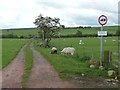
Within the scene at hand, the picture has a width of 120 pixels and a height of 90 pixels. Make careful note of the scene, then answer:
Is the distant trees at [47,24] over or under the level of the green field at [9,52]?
over

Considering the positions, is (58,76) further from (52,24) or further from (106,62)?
(52,24)

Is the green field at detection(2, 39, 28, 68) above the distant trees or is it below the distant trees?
below

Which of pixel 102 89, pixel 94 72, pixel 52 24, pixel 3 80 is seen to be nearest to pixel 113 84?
pixel 102 89

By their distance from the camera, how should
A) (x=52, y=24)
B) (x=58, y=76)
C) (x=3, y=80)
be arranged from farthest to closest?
1. (x=52, y=24)
2. (x=58, y=76)
3. (x=3, y=80)

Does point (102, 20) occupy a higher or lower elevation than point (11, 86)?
higher

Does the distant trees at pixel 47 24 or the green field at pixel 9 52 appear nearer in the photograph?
the green field at pixel 9 52

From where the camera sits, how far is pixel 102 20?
20.6 metres

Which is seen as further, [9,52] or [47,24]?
[47,24]

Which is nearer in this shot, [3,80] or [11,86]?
[11,86]

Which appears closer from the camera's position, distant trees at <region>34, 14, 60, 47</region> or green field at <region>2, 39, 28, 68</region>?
green field at <region>2, 39, 28, 68</region>

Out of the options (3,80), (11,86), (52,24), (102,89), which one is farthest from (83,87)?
(52,24)

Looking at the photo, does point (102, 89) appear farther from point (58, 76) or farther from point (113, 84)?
point (58, 76)

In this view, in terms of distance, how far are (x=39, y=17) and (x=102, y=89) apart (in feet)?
174

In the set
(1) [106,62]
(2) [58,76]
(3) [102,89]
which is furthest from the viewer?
(1) [106,62]
